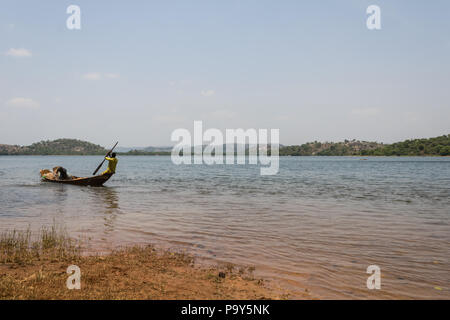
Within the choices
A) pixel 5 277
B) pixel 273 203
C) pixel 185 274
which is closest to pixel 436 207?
pixel 273 203

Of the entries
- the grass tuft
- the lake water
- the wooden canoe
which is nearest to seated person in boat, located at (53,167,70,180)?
the wooden canoe

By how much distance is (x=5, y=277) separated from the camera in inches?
251

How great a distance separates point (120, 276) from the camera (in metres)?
6.70

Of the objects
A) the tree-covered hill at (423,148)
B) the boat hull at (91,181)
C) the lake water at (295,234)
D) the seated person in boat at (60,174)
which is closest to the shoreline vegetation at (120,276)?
the lake water at (295,234)

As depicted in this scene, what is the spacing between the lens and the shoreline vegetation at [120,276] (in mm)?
5746

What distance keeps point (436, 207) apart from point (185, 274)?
17498 millimetres

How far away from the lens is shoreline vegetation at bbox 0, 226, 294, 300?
18.9 ft

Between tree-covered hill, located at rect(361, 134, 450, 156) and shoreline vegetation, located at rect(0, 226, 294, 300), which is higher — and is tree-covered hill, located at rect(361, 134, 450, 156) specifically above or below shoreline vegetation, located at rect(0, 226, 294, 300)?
above

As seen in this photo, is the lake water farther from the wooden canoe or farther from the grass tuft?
the wooden canoe

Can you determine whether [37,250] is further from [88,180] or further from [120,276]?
[88,180]

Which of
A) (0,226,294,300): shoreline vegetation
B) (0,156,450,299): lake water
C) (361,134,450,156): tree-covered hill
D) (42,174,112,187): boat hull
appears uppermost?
(361,134,450,156): tree-covered hill

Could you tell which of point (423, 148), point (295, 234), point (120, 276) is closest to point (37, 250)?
point (120, 276)

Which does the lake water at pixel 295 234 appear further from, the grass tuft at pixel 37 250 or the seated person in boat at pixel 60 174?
the seated person in boat at pixel 60 174
